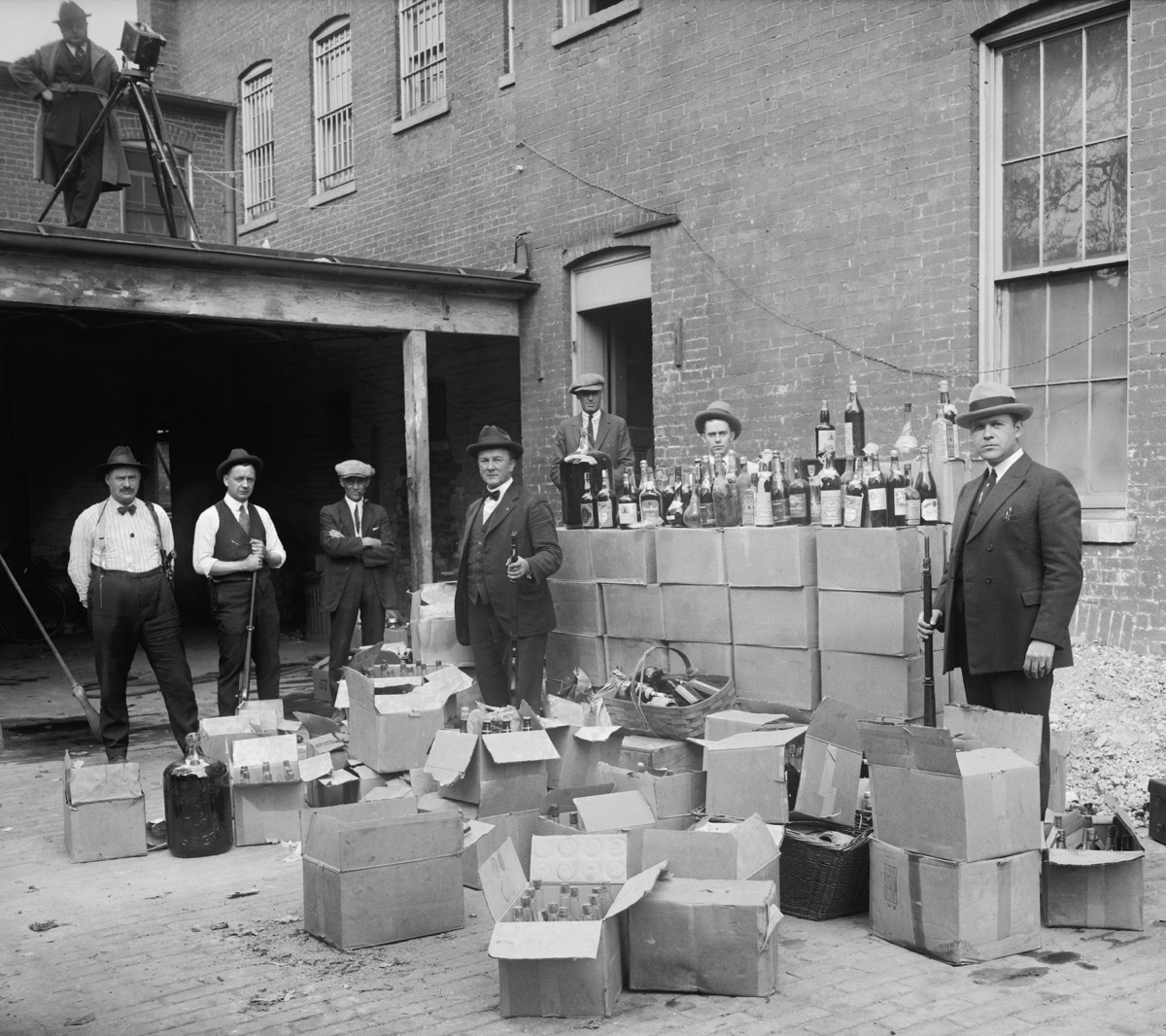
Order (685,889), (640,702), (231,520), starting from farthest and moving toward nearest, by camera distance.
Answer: (231,520)
(640,702)
(685,889)

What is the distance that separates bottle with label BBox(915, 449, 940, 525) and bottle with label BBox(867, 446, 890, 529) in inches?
7.2

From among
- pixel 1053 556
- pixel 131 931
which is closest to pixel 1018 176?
pixel 1053 556

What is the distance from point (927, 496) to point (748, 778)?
2.00m

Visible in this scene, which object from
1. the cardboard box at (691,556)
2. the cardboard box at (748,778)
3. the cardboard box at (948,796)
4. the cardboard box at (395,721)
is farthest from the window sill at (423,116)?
the cardboard box at (948,796)

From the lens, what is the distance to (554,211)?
12.0 m

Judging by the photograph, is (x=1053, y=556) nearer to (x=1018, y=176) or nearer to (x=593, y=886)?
(x=593, y=886)

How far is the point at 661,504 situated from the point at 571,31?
19.8ft

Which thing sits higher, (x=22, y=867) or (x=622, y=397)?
(x=622, y=397)

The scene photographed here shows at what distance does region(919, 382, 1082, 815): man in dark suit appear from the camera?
502 centimetres

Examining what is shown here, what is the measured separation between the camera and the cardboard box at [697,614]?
22.5 ft

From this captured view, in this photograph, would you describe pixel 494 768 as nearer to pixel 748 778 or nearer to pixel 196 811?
pixel 748 778

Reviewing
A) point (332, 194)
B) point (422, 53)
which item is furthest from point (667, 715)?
point (332, 194)

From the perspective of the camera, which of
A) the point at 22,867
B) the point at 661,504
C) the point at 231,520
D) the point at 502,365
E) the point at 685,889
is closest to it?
the point at 685,889

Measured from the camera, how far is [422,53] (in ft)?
45.7
